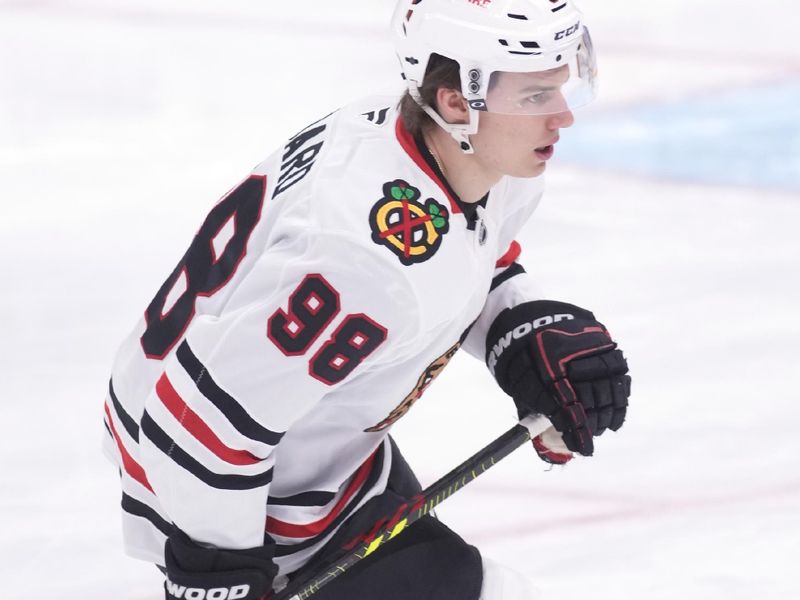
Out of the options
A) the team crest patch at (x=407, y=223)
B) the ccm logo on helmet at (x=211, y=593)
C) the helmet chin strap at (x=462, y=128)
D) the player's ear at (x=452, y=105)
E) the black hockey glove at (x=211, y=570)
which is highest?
the player's ear at (x=452, y=105)

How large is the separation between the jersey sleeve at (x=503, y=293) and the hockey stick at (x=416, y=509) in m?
0.17

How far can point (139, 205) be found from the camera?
13.5ft

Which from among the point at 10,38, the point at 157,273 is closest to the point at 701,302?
the point at 157,273

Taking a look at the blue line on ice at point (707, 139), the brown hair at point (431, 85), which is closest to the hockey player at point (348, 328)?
the brown hair at point (431, 85)

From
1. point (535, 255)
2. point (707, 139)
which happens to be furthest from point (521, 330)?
point (707, 139)

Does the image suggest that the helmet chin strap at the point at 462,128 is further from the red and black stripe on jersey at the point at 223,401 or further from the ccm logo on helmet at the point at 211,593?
the ccm logo on helmet at the point at 211,593

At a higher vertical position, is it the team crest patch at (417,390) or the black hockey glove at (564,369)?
the team crest patch at (417,390)

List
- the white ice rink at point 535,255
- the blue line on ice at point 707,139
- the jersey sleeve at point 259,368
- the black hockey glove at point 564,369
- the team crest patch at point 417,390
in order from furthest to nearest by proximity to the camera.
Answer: the blue line on ice at point 707,139 < the white ice rink at point 535,255 < the black hockey glove at point 564,369 < the team crest patch at point 417,390 < the jersey sleeve at point 259,368

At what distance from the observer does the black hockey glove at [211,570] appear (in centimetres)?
194

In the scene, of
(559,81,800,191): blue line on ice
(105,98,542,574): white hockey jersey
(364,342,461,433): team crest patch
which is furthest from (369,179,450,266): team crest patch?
(559,81,800,191): blue line on ice

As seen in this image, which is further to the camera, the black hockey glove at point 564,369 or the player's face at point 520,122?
the black hockey glove at point 564,369

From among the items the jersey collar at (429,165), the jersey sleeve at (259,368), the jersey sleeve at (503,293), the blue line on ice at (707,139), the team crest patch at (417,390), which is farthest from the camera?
the blue line on ice at (707,139)

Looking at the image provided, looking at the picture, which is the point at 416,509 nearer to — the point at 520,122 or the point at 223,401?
the point at 223,401

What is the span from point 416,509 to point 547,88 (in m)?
0.66
